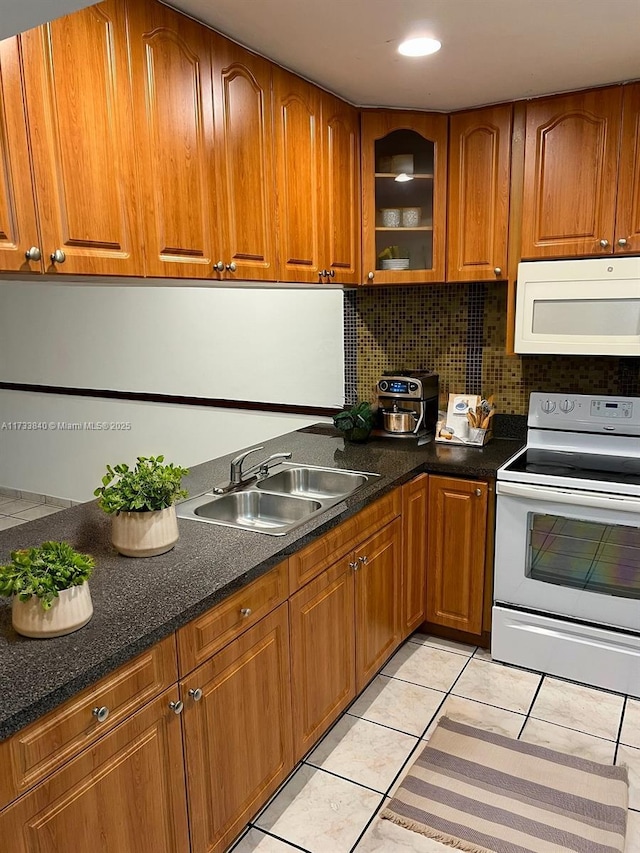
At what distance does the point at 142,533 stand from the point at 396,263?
1853mm

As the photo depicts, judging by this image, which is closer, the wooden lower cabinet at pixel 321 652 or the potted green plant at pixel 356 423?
the wooden lower cabinet at pixel 321 652

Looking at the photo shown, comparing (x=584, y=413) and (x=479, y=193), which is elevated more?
(x=479, y=193)

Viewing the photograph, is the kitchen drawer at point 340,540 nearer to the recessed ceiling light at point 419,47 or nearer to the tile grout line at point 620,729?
the tile grout line at point 620,729

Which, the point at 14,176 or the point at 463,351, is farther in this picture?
the point at 463,351

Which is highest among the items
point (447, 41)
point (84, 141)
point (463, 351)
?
point (447, 41)

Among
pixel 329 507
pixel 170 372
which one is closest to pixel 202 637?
pixel 329 507

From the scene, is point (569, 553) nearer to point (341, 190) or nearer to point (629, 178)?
point (629, 178)

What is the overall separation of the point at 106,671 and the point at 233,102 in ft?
5.85

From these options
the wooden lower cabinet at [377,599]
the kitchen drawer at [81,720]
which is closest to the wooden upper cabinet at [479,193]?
the wooden lower cabinet at [377,599]

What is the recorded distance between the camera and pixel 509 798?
2.01 m

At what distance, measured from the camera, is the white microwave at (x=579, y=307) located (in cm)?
254

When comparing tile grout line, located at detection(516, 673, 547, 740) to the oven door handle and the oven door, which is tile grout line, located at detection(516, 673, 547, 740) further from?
the oven door handle

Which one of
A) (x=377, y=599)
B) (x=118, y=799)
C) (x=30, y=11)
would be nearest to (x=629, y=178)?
(x=377, y=599)

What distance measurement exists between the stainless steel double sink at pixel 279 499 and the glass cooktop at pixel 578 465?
0.70m
